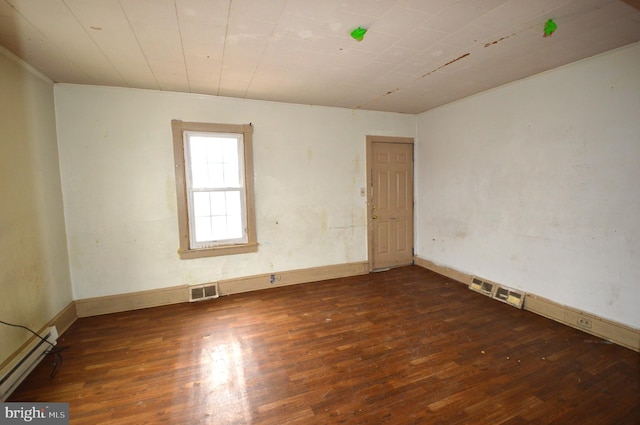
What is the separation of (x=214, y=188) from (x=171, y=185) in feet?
1.68

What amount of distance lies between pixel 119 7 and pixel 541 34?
3120 mm

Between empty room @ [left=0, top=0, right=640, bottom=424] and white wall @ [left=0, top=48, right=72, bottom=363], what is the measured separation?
27 mm

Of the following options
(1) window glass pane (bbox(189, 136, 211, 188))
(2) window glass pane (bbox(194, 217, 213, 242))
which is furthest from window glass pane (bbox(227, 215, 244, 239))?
(1) window glass pane (bbox(189, 136, 211, 188))

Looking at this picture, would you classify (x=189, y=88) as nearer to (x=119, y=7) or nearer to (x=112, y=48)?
(x=112, y=48)

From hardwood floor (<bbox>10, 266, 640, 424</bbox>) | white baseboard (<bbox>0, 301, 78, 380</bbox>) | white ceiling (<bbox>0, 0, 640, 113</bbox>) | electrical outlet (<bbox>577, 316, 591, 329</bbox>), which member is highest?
white ceiling (<bbox>0, 0, 640, 113</bbox>)

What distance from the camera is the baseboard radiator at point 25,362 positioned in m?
2.06

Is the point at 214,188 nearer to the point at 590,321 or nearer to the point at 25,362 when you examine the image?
the point at 25,362

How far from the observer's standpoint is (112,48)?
238cm

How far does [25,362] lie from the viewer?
2.29 meters

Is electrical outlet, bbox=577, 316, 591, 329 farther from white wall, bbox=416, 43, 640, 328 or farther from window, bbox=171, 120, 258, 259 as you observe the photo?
window, bbox=171, 120, 258, 259

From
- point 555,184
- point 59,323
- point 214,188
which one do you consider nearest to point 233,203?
point 214,188

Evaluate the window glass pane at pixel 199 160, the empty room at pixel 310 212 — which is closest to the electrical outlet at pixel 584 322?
the empty room at pixel 310 212

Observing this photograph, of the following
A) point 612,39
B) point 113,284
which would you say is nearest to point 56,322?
point 113,284

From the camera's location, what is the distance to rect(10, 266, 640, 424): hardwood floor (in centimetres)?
186
